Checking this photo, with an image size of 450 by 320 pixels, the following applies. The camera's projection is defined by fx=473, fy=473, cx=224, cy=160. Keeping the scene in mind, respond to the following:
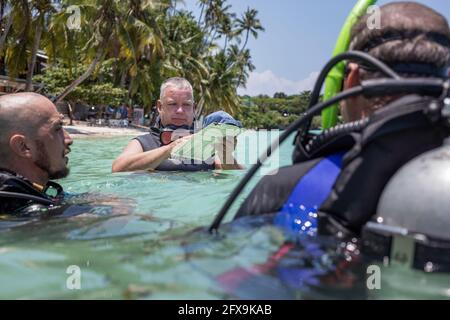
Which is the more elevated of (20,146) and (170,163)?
(20,146)

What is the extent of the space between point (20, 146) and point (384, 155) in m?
2.44

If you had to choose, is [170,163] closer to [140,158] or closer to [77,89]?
[140,158]

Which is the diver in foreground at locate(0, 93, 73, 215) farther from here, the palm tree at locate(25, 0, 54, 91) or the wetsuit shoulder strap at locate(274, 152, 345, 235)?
the palm tree at locate(25, 0, 54, 91)

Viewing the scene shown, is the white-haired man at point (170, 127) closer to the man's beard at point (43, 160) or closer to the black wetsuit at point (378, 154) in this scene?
the man's beard at point (43, 160)

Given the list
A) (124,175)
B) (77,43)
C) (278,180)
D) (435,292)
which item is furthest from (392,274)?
(77,43)

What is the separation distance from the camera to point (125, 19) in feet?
75.3

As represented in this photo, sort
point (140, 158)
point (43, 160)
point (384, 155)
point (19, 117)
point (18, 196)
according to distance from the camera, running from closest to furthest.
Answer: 1. point (384, 155)
2. point (18, 196)
3. point (19, 117)
4. point (43, 160)
5. point (140, 158)

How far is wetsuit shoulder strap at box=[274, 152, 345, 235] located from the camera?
1.74m

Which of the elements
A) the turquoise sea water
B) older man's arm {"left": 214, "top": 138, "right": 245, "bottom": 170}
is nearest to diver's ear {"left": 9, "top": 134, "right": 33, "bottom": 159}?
the turquoise sea water

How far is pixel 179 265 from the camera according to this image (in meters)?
1.88

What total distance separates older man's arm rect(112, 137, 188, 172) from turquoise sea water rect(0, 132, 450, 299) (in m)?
2.12

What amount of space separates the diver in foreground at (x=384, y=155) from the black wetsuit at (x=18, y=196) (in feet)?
5.12

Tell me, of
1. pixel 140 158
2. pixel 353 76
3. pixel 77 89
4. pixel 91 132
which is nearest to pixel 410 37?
pixel 353 76
